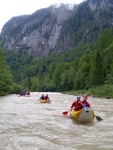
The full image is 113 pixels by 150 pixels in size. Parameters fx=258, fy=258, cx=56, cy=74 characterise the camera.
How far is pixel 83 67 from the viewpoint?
75.5 m

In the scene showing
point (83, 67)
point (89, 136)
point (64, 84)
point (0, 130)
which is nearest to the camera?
point (89, 136)

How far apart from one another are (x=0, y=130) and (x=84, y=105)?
627 centimetres

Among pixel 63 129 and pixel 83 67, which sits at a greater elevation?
pixel 83 67

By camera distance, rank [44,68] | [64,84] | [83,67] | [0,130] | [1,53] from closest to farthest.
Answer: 1. [0,130]
2. [1,53]
3. [83,67]
4. [64,84]
5. [44,68]

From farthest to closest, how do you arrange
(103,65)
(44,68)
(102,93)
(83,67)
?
1. (44,68)
2. (83,67)
3. (103,65)
4. (102,93)

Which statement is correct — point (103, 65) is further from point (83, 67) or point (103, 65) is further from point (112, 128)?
point (112, 128)

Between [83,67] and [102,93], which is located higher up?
[83,67]

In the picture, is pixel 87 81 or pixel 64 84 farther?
pixel 64 84

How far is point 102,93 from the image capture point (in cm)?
4734

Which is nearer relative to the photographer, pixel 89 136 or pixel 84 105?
pixel 89 136

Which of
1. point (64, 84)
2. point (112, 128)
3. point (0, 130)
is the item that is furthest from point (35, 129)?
point (64, 84)

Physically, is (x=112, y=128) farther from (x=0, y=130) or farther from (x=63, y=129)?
(x=0, y=130)

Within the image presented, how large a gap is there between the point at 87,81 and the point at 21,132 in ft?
194

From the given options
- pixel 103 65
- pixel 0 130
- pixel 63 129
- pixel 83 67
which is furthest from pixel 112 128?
pixel 83 67
